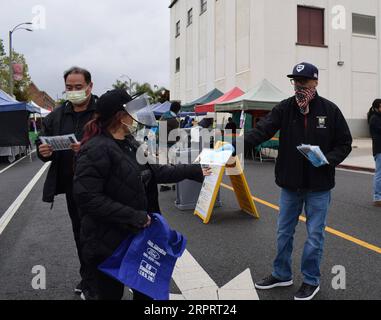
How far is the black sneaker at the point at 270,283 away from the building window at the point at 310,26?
75.0ft

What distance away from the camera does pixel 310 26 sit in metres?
25.1

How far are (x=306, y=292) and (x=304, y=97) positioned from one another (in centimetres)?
167

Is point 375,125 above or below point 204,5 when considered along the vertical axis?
below

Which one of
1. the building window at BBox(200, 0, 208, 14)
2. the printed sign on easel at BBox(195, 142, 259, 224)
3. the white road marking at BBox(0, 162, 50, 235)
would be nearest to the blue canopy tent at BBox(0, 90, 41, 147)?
the white road marking at BBox(0, 162, 50, 235)

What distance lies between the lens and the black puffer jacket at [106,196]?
2477mm

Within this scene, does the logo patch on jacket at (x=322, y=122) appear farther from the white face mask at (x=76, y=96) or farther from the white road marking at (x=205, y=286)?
the white face mask at (x=76, y=96)

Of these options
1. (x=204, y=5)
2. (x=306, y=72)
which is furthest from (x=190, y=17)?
(x=306, y=72)

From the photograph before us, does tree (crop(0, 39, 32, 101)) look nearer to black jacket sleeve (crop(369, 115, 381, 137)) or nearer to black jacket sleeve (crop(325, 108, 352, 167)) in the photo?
black jacket sleeve (crop(369, 115, 381, 137))

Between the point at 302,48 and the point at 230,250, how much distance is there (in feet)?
72.0

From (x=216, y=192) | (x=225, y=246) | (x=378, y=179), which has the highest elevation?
(x=378, y=179)

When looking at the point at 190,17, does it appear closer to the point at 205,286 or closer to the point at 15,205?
the point at 15,205

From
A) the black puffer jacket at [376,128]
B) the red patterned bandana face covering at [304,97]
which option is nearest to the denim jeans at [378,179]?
the black puffer jacket at [376,128]

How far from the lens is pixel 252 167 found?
46.4 ft

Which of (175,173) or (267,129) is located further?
(267,129)
